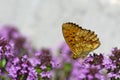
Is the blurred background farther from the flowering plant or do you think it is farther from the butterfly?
the butterfly

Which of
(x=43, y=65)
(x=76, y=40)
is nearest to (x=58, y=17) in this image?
(x=43, y=65)

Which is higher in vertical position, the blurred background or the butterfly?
the blurred background

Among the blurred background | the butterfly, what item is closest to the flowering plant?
the butterfly

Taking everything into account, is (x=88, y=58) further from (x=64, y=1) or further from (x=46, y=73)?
(x=64, y=1)

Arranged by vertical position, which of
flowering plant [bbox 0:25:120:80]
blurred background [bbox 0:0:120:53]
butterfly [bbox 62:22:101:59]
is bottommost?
flowering plant [bbox 0:25:120:80]

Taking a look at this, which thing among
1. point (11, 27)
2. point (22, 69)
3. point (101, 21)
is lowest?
point (22, 69)

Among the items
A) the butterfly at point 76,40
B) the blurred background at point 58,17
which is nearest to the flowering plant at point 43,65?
the butterfly at point 76,40

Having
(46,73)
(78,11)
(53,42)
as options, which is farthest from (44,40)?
(46,73)

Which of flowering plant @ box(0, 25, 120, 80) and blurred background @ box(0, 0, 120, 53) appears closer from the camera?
flowering plant @ box(0, 25, 120, 80)
